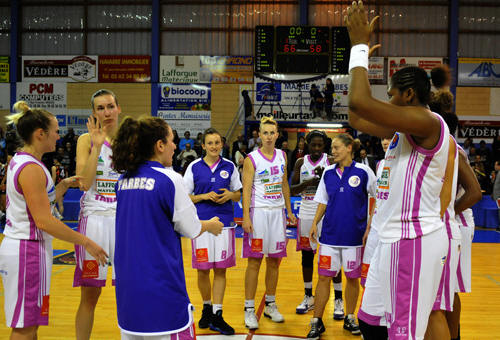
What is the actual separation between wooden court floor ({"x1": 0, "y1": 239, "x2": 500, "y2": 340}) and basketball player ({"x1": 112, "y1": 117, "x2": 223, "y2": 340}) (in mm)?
2485

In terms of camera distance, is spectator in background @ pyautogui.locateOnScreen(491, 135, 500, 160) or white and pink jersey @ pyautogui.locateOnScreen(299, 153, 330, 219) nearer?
white and pink jersey @ pyautogui.locateOnScreen(299, 153, 330, 219)

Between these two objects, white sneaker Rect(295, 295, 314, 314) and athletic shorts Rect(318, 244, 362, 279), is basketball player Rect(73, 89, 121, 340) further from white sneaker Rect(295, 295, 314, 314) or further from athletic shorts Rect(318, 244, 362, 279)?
white sneaker Rect(295, 295, 314, 314)

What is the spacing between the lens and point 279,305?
5.71 metres

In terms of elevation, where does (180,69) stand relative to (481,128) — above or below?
above

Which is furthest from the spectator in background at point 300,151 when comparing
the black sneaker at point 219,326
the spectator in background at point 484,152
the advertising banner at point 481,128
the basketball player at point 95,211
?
the basketball player at point 95,211

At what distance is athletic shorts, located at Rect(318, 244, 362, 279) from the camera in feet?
15.1

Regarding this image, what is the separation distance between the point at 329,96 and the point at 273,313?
46.9ft

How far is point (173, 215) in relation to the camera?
235 cm

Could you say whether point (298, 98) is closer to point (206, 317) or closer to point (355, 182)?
point (355, 182)

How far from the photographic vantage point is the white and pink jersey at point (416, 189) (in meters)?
2.47

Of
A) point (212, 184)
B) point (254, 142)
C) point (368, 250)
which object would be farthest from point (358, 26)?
point (254, 142)

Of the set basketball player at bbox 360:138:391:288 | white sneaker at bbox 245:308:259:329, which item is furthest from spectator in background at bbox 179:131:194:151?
basketball player at bbox 360:138:391:288

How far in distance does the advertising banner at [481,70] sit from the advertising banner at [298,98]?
4823 mm

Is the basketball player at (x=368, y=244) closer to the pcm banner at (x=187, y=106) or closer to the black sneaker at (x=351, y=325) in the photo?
the black sneaker at (x=351, y=325)
